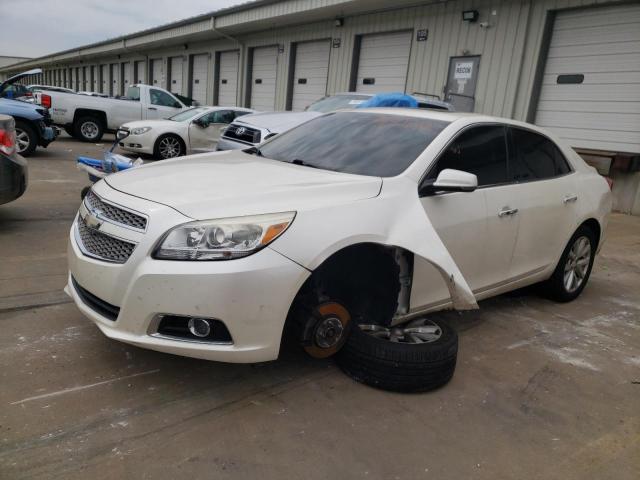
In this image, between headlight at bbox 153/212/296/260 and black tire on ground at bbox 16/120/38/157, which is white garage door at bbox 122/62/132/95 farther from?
headlight at bbox 153/212/296/260

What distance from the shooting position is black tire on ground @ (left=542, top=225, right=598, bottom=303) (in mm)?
4594

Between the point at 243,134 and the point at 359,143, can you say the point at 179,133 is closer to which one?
the point at 243,134

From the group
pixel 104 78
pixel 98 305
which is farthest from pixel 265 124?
pixel 104 78

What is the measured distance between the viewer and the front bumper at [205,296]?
2445mm

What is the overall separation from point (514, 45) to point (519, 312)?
328 inches

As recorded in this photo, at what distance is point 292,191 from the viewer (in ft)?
9.21

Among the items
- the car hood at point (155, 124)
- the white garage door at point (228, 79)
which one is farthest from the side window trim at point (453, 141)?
the white garage door at point (228, 79)

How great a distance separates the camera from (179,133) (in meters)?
12.0

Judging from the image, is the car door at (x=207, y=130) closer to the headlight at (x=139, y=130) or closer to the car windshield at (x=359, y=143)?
the headlight at (x=139, y=130)

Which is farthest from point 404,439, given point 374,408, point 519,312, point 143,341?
point 519,312

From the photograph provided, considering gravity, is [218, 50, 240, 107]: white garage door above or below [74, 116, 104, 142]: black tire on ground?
above

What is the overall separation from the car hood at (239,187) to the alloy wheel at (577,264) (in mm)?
A: 2533

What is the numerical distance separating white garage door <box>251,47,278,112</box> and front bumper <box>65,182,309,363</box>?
16693 mm

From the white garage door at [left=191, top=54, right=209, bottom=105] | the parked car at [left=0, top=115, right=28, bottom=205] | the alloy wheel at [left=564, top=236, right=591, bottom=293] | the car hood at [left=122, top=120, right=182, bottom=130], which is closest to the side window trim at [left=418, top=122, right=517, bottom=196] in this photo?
the alloy wheel at [left=564, top=236, right=591, bottom=293]
